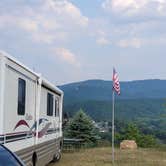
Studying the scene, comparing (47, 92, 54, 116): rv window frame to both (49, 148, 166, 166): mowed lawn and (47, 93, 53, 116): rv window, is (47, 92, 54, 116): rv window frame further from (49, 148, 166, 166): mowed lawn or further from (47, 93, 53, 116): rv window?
(49, 148, 166, 166): mowed lawn

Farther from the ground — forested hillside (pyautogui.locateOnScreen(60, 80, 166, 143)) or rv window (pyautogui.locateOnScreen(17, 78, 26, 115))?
forested hillside (pyautogui.locateOnScreen(60, 80, 166, 143))

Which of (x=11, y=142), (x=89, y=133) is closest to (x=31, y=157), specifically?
(x=11, y=142)

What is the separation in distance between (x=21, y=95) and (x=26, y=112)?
69 centimetres

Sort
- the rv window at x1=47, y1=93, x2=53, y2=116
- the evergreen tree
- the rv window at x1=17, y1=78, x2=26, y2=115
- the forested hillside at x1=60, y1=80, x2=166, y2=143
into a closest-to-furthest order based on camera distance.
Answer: the rv window at x1=17, y1=78, x2=26, y2=115
the rv window at x1=47, y1=93, x2=53, y2=116
the evergreen tree
the forested hillside at x1=60, y1=80, x2=166, y2=143

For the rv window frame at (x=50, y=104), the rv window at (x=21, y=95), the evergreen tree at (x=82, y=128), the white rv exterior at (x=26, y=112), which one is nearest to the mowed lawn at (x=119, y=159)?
the white rv exterior at (x=26, y=112)

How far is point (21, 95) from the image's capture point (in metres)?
11.8

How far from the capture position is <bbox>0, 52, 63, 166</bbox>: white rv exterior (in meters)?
10.3

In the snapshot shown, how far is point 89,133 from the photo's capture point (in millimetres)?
39250

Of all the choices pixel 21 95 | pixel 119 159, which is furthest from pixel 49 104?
pixel 119 159

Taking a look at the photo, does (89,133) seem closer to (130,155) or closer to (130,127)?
Result: (130,127)

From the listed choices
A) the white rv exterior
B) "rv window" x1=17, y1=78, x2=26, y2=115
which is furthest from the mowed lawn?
"rv window" x1=17, y1=78, x2=26, y2=115

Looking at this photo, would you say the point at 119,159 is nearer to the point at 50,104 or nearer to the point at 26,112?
the point at 50,104

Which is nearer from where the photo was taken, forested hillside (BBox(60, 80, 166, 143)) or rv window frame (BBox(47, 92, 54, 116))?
rv window frame (BBox(47, 92, 54, 116))

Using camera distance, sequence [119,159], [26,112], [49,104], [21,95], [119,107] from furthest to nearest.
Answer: [119,107] < [119,159] < [49,104] < [26,112] < [21,95]
